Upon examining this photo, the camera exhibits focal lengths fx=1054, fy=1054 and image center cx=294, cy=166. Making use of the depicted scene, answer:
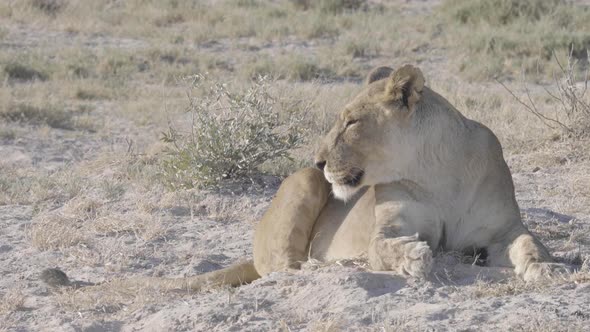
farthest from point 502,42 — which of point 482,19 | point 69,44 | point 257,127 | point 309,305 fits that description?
point 309,305

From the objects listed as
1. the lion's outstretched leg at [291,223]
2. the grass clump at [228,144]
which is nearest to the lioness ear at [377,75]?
the lion's outstretched leg at [291,223]

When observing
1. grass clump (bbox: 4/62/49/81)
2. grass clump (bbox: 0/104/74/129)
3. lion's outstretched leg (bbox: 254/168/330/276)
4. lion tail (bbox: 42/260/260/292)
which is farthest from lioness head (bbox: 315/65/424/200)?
grass clump (bbox: 4/62/49/81)

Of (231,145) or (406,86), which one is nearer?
(406,86)

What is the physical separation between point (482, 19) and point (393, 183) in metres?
12.3

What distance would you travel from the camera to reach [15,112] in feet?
36.9

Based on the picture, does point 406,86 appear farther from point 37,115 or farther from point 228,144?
point 37,115

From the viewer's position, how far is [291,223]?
5.58 meters

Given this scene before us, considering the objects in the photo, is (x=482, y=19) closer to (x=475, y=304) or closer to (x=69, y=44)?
(x=69, y=44)

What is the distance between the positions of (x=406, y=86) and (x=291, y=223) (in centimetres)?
98

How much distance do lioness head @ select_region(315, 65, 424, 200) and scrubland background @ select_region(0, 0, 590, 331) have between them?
17.6 inches

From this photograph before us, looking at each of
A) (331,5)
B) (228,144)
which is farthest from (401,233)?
(331,5)

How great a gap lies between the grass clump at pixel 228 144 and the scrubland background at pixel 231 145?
2 centimetres

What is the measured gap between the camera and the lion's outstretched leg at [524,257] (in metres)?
4.69

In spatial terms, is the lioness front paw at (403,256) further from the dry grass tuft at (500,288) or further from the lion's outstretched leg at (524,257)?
the lion's outstretched leg at (524,257)
